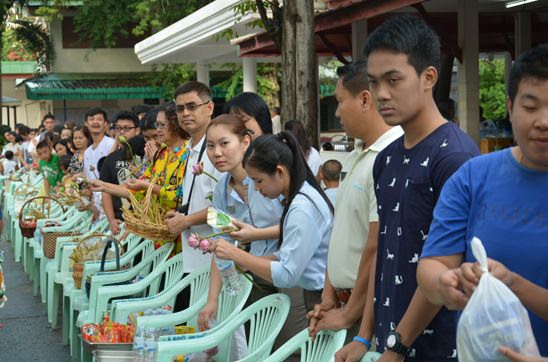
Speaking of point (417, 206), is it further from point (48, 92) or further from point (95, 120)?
point (48, 92)

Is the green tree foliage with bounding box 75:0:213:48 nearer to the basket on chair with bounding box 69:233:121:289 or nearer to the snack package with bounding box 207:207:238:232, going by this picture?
the basket on chair with bounding box 69:233:121:289

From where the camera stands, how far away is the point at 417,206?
10.7 ft

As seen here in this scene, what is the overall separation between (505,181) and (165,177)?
16.0 ft

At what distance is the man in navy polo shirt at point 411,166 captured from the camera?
3.23m

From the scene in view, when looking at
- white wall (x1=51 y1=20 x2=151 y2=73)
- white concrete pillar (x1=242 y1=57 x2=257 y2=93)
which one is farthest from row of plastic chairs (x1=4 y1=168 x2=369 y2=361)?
white wall (x1=51 y1=20 x2=151 y2=73)

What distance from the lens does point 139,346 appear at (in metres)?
5.57

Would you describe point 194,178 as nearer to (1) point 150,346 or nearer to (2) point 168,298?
(2) point 168,298

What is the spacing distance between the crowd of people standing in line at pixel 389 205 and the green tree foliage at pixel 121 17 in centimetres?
2812

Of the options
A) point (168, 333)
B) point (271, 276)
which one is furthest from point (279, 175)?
point (168, 333)

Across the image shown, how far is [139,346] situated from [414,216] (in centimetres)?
272

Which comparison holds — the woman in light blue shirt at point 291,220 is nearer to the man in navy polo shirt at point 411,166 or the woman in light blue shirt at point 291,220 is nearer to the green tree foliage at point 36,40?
the man in navy polo shirt at point 411,166

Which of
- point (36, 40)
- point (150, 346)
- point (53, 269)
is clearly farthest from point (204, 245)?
point (36, 40)

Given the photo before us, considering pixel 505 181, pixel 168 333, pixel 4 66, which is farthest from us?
pixel 4 66

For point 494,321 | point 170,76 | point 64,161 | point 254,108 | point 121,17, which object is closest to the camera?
Result: point 494,321
